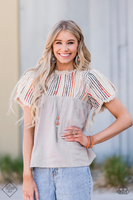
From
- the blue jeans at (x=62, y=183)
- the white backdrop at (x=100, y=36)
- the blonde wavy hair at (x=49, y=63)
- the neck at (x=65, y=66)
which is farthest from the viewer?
the white backdrop at (x=100, y=36)

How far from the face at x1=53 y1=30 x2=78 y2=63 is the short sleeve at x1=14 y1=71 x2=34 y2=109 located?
221 millimetres

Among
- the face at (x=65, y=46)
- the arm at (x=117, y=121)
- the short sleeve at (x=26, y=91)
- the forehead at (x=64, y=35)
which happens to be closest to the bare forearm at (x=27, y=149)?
the short sleeve at (x=26, y=91)

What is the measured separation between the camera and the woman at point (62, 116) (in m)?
1.46

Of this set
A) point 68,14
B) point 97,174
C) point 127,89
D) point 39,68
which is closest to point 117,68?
point 127,89

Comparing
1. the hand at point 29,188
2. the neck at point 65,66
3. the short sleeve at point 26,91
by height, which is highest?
the neck at point 65,66

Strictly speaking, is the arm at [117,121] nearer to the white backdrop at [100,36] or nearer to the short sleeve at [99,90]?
the short sleeve at [99,90]

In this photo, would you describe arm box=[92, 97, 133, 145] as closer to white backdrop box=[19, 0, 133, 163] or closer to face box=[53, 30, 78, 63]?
face box=[53, 30, 78, 63]

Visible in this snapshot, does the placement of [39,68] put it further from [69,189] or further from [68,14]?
[68,14]

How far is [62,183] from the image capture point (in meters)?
1.44

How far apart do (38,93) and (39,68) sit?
0.23 meters

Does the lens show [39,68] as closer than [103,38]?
Yes

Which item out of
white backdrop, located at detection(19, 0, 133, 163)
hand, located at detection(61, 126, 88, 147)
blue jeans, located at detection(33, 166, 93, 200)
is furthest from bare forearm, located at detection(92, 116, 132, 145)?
white backdrop, located at detection(19, 0, 133, 163)

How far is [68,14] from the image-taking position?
4484 millimetres

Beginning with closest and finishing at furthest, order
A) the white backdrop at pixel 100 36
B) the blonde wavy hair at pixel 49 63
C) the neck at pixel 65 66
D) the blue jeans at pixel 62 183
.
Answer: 1. the blue jeans at pixel 62 183
2. the blonde wavy hair at pixel 49 63
3. the neck at pixel 65 66
4. the white backdrop at pixel 100 36
